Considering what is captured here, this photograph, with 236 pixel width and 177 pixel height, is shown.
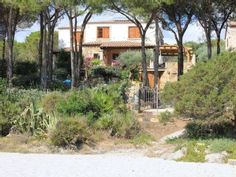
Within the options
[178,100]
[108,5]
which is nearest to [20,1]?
[108,5]

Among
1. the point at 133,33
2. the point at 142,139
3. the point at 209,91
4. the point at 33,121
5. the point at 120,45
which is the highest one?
the point at 133,33

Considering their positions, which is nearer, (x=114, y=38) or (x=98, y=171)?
(x=98, y=171)

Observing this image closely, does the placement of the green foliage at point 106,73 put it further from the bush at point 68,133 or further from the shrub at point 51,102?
the bush at point 68,133

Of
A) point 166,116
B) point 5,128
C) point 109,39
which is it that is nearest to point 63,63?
point 109,39

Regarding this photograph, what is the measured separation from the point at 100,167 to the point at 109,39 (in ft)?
157

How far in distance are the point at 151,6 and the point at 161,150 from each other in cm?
1144

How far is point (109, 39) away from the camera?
58.5 m

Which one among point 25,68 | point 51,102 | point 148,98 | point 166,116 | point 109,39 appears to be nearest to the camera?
point 166,116

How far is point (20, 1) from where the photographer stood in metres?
24.4

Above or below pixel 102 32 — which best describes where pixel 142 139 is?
below

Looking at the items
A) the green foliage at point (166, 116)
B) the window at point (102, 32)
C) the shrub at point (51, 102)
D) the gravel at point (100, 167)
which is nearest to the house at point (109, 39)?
the window at point (102, 32)

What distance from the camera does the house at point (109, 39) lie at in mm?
52875

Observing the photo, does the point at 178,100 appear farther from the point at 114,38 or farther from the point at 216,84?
the point at 114,38

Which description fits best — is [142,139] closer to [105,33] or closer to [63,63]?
[63,63]
